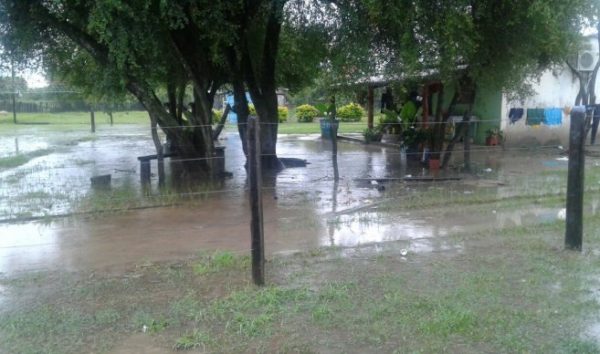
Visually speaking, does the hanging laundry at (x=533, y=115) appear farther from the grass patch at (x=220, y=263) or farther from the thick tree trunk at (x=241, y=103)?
the grass patch at (x=220, y=263)

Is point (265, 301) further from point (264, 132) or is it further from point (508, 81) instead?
point (264, 132)

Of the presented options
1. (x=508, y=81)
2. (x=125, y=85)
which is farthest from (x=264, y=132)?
(x=508, y=81)

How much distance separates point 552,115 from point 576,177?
16439 millimetres

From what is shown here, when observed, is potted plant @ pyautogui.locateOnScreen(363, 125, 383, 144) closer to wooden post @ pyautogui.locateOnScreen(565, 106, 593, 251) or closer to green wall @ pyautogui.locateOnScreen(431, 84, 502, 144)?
green wall @ pyautogui.locateOnScreen(431, 84, 502, 144)

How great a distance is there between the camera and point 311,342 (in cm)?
433

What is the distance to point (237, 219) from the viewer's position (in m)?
9.38

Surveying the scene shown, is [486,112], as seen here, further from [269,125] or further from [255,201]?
[255,201]

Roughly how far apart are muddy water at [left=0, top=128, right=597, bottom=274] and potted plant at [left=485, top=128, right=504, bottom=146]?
454 centimetres

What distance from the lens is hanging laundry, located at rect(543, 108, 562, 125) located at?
2161 centimetres

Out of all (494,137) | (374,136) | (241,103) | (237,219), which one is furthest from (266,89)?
(374,136)

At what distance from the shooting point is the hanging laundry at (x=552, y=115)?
2161cm

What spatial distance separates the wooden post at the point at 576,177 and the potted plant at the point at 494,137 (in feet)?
49.3

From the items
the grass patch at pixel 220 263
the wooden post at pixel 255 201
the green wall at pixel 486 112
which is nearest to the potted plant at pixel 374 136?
the green wall at pixel 486 112

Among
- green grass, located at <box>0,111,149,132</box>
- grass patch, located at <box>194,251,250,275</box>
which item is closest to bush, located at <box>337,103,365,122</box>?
green grass, located at <box>0,111,149,132</box>
